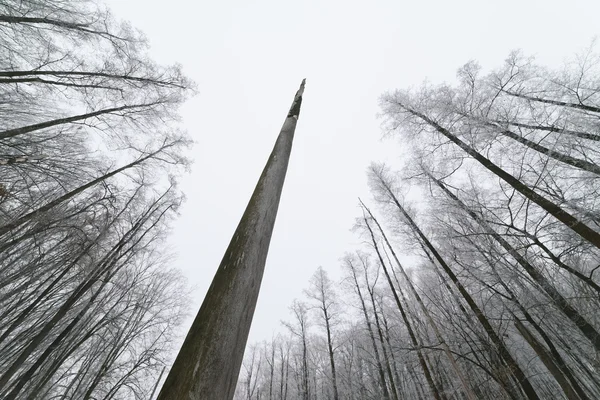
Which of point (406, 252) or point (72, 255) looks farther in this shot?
point (406, 252)

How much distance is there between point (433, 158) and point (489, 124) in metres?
2.08

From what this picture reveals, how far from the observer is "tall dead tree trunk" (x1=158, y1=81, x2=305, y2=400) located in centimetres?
74

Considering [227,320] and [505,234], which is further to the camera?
[505,234]

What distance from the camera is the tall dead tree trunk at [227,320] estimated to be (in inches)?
29.0

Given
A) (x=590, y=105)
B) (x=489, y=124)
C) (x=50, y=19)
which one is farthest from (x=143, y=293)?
(x=590, y=105)

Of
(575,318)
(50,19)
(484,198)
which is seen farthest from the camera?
(484,198)

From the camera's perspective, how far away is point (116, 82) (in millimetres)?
7152

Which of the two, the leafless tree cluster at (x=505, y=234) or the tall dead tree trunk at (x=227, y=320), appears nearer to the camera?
the tall dead tree trunk at (x=227, y=320)

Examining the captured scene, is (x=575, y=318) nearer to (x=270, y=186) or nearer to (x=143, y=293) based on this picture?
(x=270, y=186)

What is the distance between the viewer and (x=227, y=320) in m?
0.92

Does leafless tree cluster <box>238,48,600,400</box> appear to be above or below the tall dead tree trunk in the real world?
above

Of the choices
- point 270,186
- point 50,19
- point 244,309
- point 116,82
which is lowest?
point 244,309

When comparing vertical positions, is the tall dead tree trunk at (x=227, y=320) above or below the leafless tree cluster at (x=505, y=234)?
below

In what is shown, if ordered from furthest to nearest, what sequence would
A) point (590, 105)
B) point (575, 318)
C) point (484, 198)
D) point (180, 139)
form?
point (180, 139)
point (590, 105)
point (484, 198)
point (575, 318)
